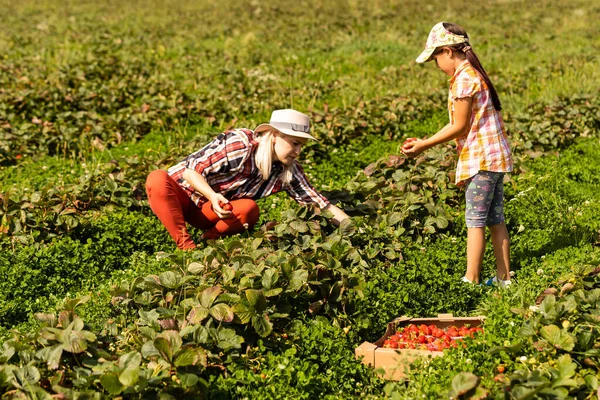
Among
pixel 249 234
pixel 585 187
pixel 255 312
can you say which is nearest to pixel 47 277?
pixel 249 234

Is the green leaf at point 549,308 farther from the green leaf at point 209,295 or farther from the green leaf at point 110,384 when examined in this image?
the green leaf at point 110,384

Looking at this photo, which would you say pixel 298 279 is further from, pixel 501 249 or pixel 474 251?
pixel 501 249

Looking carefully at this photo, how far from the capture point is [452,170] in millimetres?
5926

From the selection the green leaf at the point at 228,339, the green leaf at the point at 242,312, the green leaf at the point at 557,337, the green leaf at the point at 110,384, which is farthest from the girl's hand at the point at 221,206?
the green leaf at the point at 557,337

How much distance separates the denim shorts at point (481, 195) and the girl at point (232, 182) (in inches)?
32.5

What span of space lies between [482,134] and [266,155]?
137 centimetres

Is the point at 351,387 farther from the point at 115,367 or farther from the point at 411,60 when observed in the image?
the point at 411,60

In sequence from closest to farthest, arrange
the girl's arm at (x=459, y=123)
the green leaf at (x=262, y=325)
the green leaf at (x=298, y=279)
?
the green leaf at (x=262, y=325)
the green leaf at (x=298, y=279)
the girl's arm at (x=459, y=123)

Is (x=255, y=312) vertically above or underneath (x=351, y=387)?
above

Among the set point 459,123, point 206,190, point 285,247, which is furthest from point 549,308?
point 206,190

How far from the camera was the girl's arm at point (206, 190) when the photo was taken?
475 centimetres

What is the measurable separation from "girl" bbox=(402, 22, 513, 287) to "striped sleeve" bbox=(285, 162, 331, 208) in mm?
774

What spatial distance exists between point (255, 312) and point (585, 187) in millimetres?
3699

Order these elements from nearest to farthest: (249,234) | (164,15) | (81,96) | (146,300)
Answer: (146,300)
(249,234)
(81,96)
(164,15)
